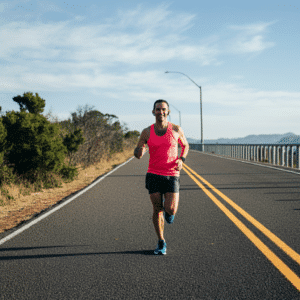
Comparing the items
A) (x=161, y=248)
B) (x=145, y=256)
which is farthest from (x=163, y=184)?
(x=145, y=256)

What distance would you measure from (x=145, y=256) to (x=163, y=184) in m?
0.99

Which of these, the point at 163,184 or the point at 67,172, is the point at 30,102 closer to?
the point at 67,172

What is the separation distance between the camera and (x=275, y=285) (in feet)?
12.7

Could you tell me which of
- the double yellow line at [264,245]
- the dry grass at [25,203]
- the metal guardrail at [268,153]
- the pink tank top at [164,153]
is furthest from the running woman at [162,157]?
the metal guardrail at [268,153]

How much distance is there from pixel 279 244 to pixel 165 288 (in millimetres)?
2279

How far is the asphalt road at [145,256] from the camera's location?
380cm

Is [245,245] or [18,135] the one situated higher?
[18,135]

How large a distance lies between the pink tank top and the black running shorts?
0.05 metres

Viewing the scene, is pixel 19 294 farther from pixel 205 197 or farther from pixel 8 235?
pixel 205 197

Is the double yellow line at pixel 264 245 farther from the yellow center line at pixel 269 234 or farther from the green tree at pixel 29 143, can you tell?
the green tree at pixel 29 143

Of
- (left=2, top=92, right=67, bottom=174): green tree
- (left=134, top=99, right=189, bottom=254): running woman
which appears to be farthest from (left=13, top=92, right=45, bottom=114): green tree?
(left=134, top=99, right=189, bottom=254): running woman

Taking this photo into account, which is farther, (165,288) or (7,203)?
(7,203)

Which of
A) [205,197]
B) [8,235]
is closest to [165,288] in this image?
[8,235]

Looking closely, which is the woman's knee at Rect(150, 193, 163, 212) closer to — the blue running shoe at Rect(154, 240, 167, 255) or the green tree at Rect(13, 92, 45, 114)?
the blue running shoe at Rect(154, 240, 167, 255)
